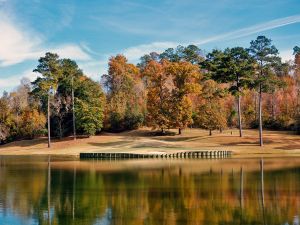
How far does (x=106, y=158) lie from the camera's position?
6500cm

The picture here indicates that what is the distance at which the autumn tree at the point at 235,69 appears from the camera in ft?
241

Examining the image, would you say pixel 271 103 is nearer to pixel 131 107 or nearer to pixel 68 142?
pixel 131 107

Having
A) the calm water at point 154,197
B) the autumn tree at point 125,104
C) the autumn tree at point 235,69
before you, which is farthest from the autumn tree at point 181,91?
the calm water at point 154,197

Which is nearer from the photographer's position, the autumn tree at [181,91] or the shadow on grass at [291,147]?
the shadow on grass at [291,147]

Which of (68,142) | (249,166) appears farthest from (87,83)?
(249,166)

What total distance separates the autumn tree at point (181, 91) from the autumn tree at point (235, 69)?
7.89 metres

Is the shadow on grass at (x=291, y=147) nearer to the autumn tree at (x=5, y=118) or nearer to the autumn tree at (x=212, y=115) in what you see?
the autumn tree at (x=212, y=115)

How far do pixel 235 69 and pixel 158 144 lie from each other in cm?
1738

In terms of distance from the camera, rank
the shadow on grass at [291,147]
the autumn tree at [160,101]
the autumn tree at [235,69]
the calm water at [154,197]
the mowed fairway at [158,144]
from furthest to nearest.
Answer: the autumn tree at [160,101]
the autumn tree at [235,69]
the mowed fairway at [158,144]
the shadow on grass at [291,147]
the calm water at [154,197]

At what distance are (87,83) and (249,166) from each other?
5310 centimetres

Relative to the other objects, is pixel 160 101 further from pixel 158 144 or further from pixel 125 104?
pixel 158 144

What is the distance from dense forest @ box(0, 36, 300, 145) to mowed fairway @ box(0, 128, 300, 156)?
254 cm

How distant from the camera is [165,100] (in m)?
86.0

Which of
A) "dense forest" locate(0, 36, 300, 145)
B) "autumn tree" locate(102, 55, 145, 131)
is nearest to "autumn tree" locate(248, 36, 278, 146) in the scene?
"dense forest" locate(0, 36, 300, 145)
